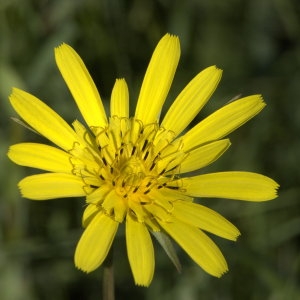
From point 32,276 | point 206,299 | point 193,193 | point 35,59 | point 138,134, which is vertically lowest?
point 206,299

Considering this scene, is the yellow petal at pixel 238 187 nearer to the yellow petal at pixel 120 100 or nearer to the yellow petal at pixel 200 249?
the yellow petal at pixel 200 249

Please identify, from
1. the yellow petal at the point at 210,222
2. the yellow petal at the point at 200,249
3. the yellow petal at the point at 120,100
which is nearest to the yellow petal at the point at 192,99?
the yellow petal at the point at 120,100

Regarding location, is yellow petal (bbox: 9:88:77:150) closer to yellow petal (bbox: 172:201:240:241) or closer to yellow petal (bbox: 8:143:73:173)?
yellow petal (bbox: 8:143:73:173)

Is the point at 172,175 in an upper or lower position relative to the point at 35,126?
lower

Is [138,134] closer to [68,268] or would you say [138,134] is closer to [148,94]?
[148,94]

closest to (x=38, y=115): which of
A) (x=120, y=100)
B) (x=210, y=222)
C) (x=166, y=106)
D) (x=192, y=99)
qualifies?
(x=120, y=100)

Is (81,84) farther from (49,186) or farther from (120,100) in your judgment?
(49,186)

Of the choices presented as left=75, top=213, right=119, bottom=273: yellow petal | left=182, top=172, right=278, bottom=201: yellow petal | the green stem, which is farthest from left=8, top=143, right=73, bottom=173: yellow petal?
left=182, top=172, right=278, bottom=201: yellow petal

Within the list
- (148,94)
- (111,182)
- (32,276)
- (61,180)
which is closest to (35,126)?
(61,180)
